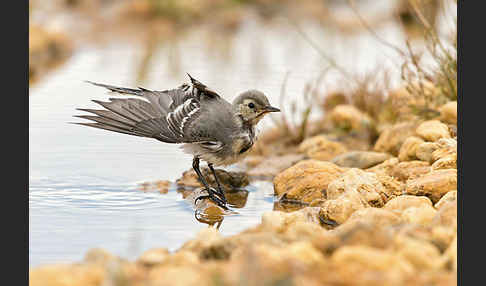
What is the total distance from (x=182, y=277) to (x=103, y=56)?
1029cm

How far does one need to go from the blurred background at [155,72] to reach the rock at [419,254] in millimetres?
1388

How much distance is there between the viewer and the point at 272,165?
26.5 ft

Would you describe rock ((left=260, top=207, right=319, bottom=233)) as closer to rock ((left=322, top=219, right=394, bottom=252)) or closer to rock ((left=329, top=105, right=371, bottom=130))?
rock ((left=322, top=219, right=394, bottom=252))

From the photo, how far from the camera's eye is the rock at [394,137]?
25.6 feet

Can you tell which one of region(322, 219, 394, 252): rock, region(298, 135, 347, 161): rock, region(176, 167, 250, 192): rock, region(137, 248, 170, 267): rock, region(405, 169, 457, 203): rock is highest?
region(298, 135, 347, 161): rock

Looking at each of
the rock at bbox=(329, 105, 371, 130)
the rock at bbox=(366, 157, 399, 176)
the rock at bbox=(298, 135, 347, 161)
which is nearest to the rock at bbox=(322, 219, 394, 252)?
the rock at bbox=(366, 157, 399, 176)

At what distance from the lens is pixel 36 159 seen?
7.96 metres

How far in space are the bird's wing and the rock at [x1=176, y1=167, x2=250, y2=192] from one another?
3.00 ft

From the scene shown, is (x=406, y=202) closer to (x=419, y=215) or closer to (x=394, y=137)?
(x=419, y=215)

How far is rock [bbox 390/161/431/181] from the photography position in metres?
6.94

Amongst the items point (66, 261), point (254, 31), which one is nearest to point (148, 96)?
point (66, 261)

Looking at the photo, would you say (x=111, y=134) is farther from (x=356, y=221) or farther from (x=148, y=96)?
(x=356, y=221)

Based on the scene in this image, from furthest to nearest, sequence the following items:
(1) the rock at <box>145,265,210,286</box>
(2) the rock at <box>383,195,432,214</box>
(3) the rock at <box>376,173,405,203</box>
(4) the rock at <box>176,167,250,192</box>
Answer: (4) the rock at <box>176,167,250,192</box>, (3) the rock at <box>376,173,405,203</box>, (2) the rock at <box>383,195,432,214</box>, (1) the rock at <box>145,265,210,286</box>

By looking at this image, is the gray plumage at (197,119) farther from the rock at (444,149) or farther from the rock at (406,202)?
the rock at (444,149)
